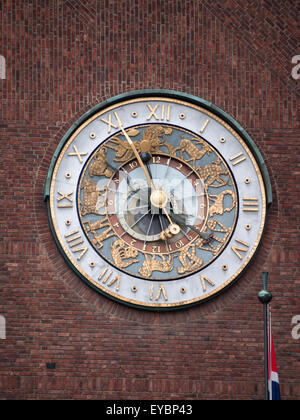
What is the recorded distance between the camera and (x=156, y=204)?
21344mm

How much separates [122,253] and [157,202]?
1103 mm

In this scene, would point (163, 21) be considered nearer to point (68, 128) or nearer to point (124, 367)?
point (68, 128)

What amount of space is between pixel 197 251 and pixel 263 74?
3.54 metres

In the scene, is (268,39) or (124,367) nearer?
(124,367)

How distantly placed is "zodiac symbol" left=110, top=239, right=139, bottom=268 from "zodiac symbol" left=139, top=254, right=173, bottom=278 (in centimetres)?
19

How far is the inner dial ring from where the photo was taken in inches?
839

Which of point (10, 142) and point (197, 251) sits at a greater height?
point (10, 142)

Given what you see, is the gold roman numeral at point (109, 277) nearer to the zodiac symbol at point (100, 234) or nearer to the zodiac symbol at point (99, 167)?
the zodiac symbol at point (100, 234)

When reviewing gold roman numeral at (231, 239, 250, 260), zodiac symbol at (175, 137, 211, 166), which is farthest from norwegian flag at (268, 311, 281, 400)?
zodiac symbol at (175, 137, 211, 166)

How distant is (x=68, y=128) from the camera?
21.6 metres

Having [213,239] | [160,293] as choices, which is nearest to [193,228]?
[213,239]

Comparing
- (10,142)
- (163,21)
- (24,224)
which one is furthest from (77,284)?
(163,21)

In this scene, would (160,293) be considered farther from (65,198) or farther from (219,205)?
(65,198)

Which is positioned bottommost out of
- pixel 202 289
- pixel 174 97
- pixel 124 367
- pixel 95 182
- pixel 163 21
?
pixel 124 367
